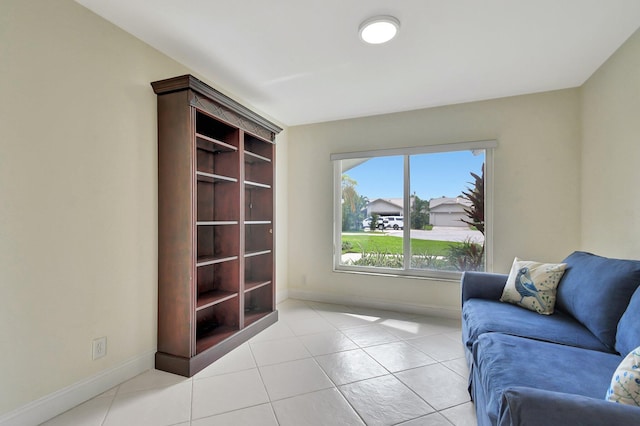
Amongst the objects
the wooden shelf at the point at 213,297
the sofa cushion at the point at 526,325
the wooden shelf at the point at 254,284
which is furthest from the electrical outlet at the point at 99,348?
the sofa cushion at the point at 526,325

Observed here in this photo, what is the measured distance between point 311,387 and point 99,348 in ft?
4.76

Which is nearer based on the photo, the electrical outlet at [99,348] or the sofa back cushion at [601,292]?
the sofa back cushion at [601,292]

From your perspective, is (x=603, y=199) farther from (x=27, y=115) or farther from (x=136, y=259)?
(x=27, y=115)

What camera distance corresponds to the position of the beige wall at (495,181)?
2.99 meters

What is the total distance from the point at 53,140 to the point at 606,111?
13.6 ft

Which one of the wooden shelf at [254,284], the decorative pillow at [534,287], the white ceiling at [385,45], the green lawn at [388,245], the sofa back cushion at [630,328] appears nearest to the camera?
the sofa back cushion at [630,328]

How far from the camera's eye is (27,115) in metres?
1.59

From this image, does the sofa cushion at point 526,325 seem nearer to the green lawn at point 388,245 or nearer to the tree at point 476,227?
the tree at point 476,227

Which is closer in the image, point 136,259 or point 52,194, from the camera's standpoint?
point 52,194

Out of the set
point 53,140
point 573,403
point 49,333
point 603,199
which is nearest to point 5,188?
point 53,140

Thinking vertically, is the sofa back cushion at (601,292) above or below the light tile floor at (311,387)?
above

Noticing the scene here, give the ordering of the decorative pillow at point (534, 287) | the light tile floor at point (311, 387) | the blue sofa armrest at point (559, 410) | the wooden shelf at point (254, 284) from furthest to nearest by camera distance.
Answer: the wooden shelf at point (254, 284) → the decorative pillow at point (534, 287) → the light tile floor at point (311, 387) → the blue sofa armrest at point (559, 410)

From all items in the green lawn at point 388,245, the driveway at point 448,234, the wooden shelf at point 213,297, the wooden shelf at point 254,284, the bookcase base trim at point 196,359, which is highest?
the driveway at point 448,234

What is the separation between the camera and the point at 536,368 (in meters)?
1.29
